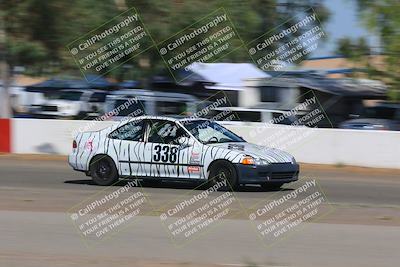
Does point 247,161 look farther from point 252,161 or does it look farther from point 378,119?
point 378,119

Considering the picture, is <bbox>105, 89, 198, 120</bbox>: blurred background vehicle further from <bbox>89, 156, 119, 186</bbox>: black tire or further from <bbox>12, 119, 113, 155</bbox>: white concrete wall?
<bbox>89, 156, 119, 186</bbox>: black tire

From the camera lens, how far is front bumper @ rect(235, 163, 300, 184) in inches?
534

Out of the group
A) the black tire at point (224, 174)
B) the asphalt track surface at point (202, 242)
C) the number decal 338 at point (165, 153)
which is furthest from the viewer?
the number decal 338 at point (165, 153)

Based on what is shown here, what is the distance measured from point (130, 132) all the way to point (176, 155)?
3.62ft

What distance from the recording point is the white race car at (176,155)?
13.7 metres

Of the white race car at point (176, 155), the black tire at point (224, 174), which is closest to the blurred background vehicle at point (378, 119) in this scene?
the white race car at point (176, 155)

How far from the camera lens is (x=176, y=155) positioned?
14.2 meters

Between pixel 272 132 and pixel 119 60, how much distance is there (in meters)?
9.92

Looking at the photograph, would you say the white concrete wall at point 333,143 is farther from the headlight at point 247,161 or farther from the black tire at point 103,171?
the headlight at point 247,161

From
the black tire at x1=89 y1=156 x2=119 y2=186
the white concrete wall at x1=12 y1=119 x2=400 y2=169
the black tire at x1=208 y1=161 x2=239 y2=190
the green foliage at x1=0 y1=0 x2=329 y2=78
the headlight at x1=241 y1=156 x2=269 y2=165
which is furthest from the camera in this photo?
the green foliage at x1=0 y1=0 x2=329 y2=78

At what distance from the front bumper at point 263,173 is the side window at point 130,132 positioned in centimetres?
211

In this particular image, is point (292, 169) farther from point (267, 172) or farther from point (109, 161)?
point (109, 161)

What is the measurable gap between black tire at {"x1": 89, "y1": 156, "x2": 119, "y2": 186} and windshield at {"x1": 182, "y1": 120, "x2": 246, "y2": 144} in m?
1.65

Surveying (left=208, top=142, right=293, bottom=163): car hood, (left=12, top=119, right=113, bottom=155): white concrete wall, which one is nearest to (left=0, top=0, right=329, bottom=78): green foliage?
(left=12, top=119, right=113, bottom=155): white concrete wall
